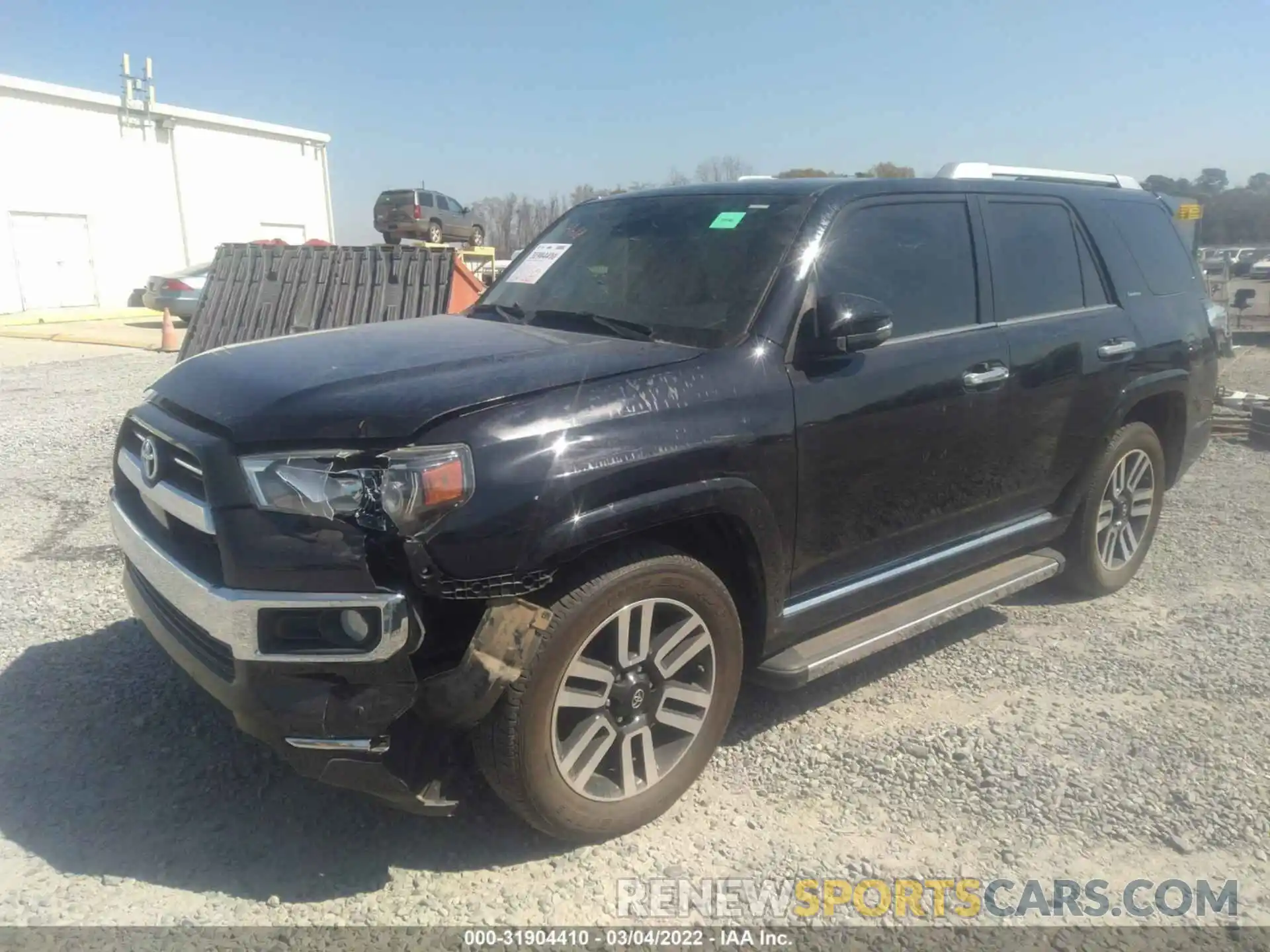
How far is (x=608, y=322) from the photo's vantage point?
3.60 meters

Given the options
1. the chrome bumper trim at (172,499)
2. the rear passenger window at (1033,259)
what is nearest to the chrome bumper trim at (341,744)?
the chrome bumper trim at (172,499)

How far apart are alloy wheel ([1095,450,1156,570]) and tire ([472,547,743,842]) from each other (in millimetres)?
2716

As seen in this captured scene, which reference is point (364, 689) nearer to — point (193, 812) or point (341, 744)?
point (341, 744)

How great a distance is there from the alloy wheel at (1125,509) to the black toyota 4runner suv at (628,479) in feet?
0.85

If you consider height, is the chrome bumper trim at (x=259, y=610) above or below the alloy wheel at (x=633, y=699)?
above

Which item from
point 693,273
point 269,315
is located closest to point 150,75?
point 269,315

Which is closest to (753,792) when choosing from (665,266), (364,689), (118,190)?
(364,689)

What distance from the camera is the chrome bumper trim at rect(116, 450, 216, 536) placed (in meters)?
2.68

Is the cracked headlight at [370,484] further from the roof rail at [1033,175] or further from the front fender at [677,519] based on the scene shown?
the roof rail at [1033,175]

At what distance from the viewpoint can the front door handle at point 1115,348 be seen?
455cm

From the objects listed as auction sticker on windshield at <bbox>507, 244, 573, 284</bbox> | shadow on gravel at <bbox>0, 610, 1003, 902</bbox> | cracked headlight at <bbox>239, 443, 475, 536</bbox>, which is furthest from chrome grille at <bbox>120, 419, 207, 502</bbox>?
auction sticker on windshield at <bbox>507, 244, 573, 284</bbox>

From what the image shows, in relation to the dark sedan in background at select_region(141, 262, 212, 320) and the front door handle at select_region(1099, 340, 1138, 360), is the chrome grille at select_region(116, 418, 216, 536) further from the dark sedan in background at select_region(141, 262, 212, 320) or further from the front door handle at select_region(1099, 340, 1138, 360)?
the dark sedan in background at select_region(141, 262, 212, 320)

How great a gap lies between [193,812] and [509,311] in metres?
2.22

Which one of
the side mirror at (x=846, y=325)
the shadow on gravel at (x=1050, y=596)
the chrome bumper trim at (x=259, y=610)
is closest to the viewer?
the chrome bumper trim at (x=259, y=610)
